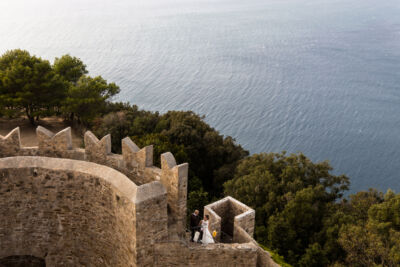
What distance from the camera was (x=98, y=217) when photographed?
43.6 feet

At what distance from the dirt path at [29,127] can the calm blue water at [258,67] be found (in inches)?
1300

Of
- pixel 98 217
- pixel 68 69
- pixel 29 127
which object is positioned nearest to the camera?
pixel 98 217

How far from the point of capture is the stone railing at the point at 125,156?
44.6 feet

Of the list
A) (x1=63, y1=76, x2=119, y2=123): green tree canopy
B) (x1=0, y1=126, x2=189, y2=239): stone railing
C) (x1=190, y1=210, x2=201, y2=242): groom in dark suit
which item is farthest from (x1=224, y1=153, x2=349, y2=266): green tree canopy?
(x1=0, y1=126, x2=189, y2=239): stone railing

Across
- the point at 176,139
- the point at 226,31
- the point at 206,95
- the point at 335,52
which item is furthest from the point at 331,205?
the point at 226,31

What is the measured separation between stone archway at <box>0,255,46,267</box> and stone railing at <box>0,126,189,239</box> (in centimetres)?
375

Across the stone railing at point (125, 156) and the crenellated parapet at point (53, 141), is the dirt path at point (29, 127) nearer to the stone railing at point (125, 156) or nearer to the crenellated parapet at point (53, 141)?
the stone railing at point (125, 156)

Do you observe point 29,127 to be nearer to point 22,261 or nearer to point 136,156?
point 22,261

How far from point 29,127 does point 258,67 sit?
69.9 m

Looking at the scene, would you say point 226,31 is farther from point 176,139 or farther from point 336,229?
point 336,229

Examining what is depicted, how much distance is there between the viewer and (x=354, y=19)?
160 metres

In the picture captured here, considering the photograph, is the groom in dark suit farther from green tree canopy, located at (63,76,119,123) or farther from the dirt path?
green tree canopy, located at (63,76,119,123)

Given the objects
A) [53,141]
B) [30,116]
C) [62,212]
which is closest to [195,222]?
[62,212]

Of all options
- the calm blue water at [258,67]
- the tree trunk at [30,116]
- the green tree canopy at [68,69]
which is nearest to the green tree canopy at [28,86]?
the tree trunk at [30,116]
